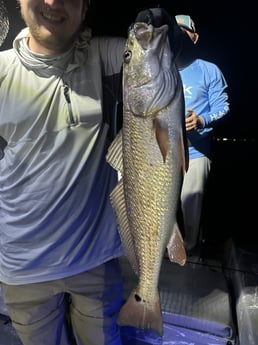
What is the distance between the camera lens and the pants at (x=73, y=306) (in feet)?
5.62

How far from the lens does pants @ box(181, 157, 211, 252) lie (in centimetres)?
321

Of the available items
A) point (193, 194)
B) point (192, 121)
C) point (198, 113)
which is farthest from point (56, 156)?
point (193, 194)

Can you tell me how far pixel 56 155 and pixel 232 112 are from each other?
355 cm

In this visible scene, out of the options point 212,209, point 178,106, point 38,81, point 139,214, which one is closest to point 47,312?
point 139,214

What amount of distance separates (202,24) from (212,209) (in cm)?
208

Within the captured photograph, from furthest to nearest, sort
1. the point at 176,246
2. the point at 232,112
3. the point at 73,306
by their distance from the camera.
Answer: the point at 232,112
the point at 73,306
the point at 176,246

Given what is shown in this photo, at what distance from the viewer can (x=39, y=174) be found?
1.55 metres

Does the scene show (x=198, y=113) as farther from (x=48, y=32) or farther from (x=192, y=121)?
(x=48, y=32)

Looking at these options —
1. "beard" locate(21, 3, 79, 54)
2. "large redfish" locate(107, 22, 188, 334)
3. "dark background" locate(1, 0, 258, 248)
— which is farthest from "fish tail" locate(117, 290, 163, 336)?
"dark background" locate(1, 0, 258, 248)

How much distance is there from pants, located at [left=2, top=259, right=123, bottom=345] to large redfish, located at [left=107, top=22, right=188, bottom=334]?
0.40 m

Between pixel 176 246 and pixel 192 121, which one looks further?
pixel 192 121

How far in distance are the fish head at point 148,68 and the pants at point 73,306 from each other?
0.89m

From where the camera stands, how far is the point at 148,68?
1067 mm

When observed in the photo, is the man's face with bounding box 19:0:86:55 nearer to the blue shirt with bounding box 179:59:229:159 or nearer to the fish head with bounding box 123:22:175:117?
the fish head with bounding box 123:22:175:117
